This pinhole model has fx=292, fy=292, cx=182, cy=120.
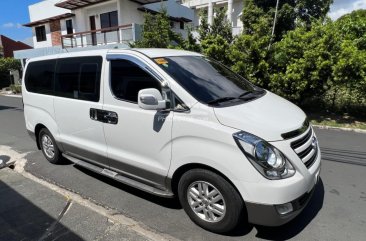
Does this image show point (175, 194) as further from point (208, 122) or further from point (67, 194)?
point (67, 194)

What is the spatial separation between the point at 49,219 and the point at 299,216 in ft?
9.61

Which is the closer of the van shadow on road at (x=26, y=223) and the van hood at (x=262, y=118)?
the van hood at (x=262, y=118)

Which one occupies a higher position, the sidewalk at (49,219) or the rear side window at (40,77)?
the rear side window at (40,77)

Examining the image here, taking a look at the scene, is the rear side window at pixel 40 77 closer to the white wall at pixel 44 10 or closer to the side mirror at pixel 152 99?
the side mirror at pixel 152 99

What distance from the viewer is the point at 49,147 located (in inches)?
209

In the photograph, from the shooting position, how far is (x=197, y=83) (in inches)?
133

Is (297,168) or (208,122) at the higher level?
(208,122)

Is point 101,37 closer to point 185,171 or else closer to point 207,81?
point 207,81

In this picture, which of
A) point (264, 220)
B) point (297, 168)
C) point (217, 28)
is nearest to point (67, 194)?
point (264, 220)

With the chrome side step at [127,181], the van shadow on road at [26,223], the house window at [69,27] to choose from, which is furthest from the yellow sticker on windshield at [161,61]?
the house window at [69,27]

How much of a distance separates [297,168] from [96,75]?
9.09 feet

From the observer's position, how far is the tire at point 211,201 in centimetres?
285

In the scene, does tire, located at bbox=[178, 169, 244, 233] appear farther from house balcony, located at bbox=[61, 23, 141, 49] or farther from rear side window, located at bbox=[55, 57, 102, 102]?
house balcony, located at bbox=[61, 23, 141, 49]

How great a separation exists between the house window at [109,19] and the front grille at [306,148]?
1990cm
